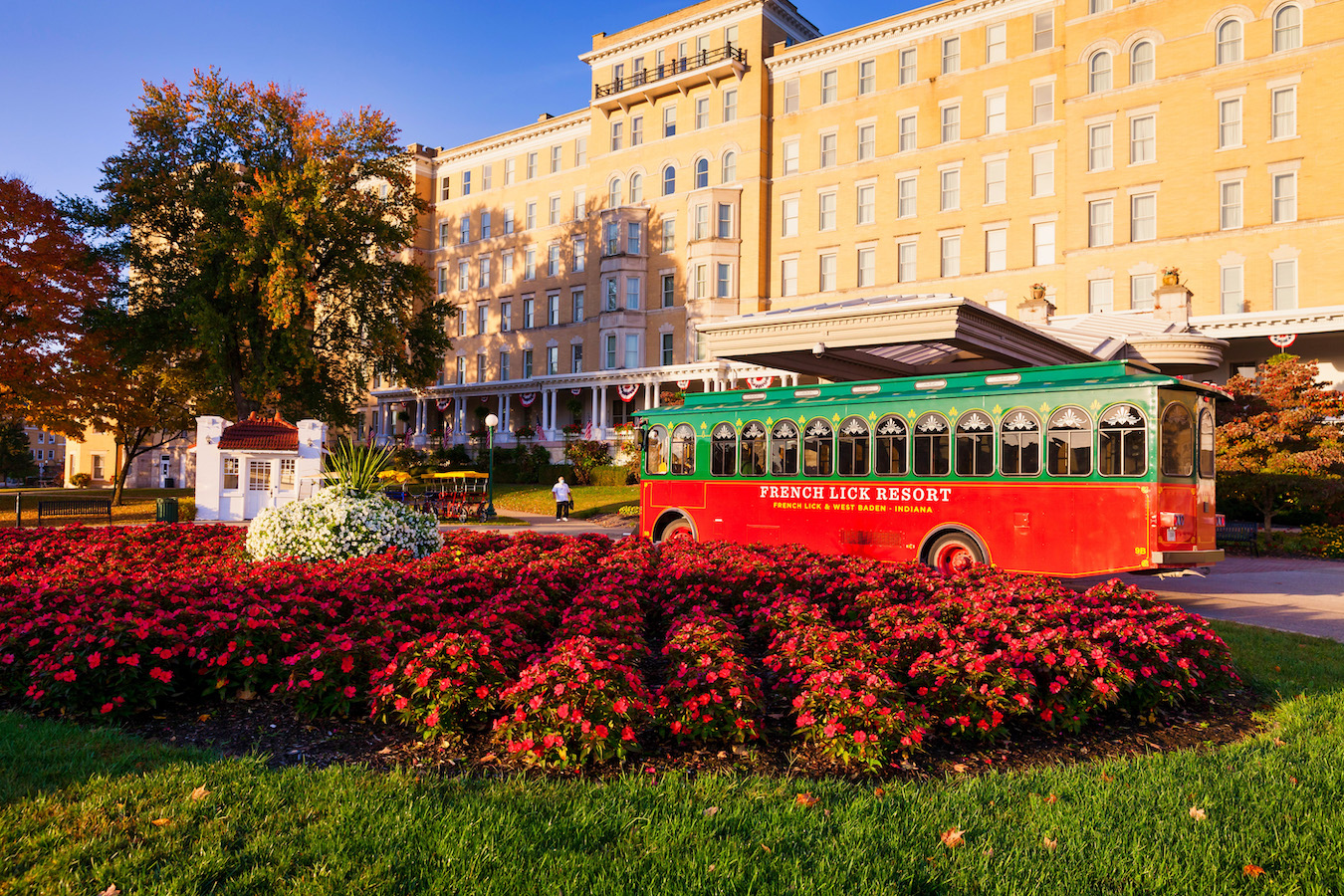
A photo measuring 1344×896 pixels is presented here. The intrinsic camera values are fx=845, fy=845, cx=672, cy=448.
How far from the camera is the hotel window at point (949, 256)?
41.0 m

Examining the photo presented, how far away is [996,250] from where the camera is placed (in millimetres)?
39781

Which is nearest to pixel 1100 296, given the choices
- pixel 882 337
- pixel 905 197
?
pixel 905 197

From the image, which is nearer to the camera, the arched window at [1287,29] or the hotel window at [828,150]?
the arched window at [1287,29]

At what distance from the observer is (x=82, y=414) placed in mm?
30641

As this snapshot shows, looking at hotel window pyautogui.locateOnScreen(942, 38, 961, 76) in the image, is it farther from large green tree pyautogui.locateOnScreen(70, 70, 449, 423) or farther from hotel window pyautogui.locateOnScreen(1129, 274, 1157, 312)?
large green tree pyautogui.locateOnScreen(70, 70, 449, 423)

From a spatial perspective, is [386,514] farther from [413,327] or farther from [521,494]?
[413,327]

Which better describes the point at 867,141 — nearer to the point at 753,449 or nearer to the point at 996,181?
the point at 996,181

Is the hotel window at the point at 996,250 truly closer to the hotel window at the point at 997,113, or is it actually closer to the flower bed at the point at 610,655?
the hotel window at the point at 997,113

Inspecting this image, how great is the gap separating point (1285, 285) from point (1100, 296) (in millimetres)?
6363

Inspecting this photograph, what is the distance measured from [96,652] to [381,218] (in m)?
37.0

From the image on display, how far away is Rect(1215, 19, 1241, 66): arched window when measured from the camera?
33406 millimetres

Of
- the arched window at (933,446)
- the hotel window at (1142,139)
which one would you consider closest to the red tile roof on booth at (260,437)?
the arched window at (933,446)

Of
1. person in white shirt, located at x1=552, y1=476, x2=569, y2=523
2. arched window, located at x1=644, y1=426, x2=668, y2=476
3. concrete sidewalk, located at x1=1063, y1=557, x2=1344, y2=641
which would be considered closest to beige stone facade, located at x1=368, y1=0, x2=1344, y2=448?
concrete sidewalk, located at x1=1063, y1=557, x2=1344, y2=641

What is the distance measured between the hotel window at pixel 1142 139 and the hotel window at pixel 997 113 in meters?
5.89
